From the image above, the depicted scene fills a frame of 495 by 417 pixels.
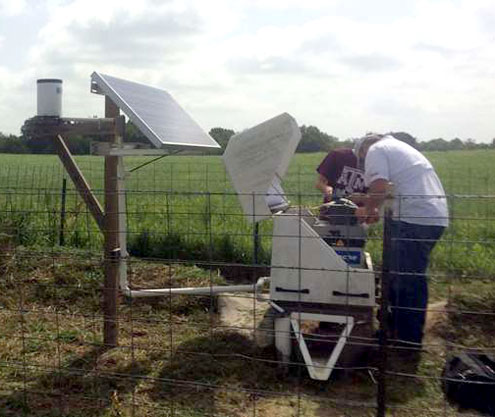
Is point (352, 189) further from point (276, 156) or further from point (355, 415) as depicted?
point (355, 415)

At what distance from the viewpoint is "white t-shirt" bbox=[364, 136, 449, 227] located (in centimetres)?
464

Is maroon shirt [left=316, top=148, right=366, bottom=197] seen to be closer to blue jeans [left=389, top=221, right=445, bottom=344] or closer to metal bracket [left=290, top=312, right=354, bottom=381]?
blue jeans [left=389, top=221, right=445, bottom=344]

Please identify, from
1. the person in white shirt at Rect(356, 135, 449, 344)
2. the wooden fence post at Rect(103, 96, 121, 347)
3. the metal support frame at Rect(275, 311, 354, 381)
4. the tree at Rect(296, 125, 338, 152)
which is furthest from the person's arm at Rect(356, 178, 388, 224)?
the tree at Rect(296, 125, 338, 152)

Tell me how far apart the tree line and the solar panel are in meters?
0.20

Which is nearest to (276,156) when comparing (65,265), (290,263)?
(290,263)

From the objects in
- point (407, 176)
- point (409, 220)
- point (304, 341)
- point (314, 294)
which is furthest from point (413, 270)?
point (304, 341)

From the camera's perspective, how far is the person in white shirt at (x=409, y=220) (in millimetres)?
4645

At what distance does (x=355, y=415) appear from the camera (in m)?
3.78

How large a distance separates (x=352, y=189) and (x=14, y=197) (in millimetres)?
6777

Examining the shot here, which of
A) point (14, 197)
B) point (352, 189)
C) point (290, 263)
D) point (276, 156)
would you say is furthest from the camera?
point (14, 197)

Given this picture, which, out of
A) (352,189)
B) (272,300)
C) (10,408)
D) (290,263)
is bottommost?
(10,408)

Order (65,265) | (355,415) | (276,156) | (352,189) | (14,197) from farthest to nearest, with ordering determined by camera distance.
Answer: (14,197) → (65,265) → (352,189) → (276,156) → (355,415)

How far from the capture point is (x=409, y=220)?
4656mm

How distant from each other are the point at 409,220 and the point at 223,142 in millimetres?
6395
